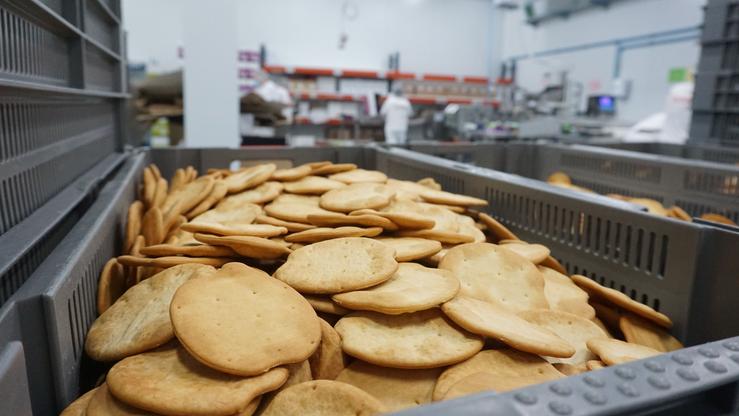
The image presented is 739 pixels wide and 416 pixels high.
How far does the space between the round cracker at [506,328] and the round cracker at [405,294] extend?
3cm

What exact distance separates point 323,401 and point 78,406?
34 cm

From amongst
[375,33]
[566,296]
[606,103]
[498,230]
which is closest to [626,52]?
[606,103]

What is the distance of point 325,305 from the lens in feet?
3.15

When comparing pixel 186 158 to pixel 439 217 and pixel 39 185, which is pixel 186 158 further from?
pixel 439 217

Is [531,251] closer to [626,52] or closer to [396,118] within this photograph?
[396,118]

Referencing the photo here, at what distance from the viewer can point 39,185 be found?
3.56 ft

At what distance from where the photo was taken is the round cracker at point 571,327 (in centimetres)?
96

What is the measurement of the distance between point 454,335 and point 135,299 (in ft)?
1.93

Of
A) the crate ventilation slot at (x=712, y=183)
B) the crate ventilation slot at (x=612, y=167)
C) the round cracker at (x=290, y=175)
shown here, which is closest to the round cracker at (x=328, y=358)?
the round cracker at (x=290, y=175)

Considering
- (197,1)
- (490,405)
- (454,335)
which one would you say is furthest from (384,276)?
(197,1)

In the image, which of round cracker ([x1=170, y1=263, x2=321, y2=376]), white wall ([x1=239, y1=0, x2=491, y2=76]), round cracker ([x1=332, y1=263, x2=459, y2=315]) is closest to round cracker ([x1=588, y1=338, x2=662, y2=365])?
round cracker ([x1=332, y1=263, x2=459, y2=315])

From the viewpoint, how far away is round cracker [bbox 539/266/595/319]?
3.61ft

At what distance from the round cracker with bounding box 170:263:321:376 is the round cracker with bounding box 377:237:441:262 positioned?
11.0 inches

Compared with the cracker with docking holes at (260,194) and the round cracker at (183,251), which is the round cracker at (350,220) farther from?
the cracker with docking holes at (260,194)
